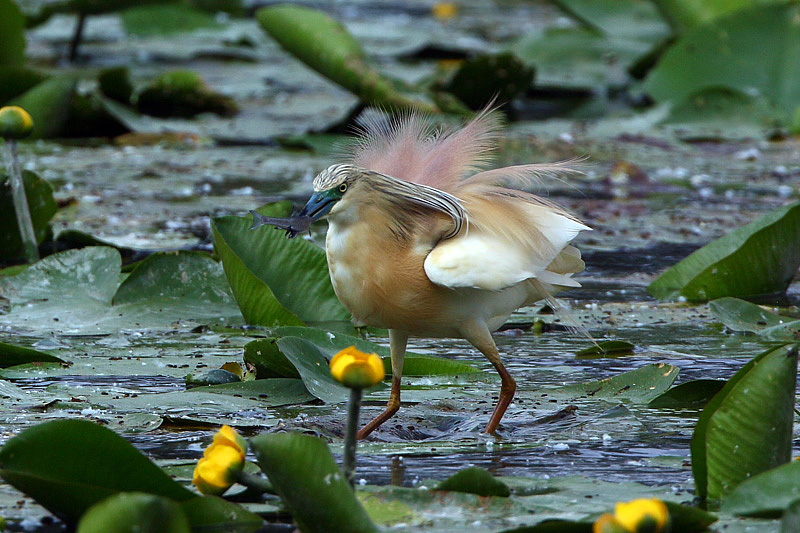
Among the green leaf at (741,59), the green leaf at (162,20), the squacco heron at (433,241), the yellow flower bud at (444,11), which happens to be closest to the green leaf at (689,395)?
the squacco heron at (433,241)

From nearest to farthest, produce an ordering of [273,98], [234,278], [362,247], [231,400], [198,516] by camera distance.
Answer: [198,516]
[362,247]
[231,400]
[234,278]
[273,98]

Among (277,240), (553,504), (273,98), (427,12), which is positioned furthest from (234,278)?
(427,12)

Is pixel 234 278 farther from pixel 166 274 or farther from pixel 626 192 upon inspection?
pixel 626 192

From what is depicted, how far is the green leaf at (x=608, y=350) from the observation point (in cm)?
342

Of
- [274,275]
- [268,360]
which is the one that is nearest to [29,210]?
[274,275]

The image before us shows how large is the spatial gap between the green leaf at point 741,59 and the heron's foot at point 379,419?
5057mm

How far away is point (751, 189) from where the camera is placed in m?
5.80

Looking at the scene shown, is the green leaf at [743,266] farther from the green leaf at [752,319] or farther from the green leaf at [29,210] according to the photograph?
the green leaf at [29,210]

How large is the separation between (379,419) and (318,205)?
550 millimetres

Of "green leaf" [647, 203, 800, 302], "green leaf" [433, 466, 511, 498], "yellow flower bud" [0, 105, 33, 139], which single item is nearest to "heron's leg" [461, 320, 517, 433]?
"green leaf" [433, 466, 511, 498]

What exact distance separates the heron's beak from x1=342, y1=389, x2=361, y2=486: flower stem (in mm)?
696

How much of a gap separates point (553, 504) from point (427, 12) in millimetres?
11361

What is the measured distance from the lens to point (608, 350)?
11.3 feet

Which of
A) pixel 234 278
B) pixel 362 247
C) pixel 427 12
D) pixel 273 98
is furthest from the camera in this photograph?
pixel 427 12
